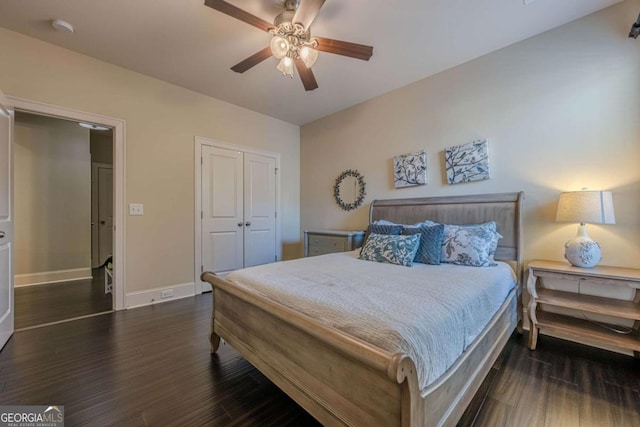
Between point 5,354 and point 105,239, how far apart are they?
3.94 meters

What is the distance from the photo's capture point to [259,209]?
434 cm

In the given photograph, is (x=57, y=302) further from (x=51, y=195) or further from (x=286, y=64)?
(x=286, y=64)

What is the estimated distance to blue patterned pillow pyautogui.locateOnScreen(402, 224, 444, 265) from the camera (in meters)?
2.35

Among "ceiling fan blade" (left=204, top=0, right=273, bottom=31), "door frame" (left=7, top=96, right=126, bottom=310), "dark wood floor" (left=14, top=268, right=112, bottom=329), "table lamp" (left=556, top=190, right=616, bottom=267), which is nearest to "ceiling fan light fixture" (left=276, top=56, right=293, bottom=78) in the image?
"ceiling fan blade" (left=204, top=0, right=273, bottom=31)

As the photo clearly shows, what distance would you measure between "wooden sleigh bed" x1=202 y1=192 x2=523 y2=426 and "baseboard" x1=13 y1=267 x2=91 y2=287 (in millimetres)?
3993

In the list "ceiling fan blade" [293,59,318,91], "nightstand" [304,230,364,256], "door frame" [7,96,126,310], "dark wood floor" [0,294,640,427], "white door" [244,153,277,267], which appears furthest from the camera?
"white door" [244,153,277,267]

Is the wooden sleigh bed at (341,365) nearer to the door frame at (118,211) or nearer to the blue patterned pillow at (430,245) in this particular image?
the blue patterned pillow at (430,245)

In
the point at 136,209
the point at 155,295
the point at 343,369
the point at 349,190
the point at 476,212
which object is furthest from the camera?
the point at 349,190

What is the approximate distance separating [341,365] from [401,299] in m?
0.47

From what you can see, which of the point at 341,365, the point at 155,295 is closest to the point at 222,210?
the point at 155,295

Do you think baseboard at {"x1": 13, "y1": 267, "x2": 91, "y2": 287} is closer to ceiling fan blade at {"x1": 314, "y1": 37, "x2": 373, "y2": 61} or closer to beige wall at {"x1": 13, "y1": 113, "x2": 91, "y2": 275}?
beige wall at {"x1": 13, "y1": 113, "x2": 91, "y2": 275}

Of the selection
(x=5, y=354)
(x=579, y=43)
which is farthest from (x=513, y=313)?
(x=5, y=354)

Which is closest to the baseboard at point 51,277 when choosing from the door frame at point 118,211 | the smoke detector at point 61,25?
the door frame at point 118,211

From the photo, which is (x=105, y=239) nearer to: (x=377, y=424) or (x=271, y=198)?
(x=271, y=198)
